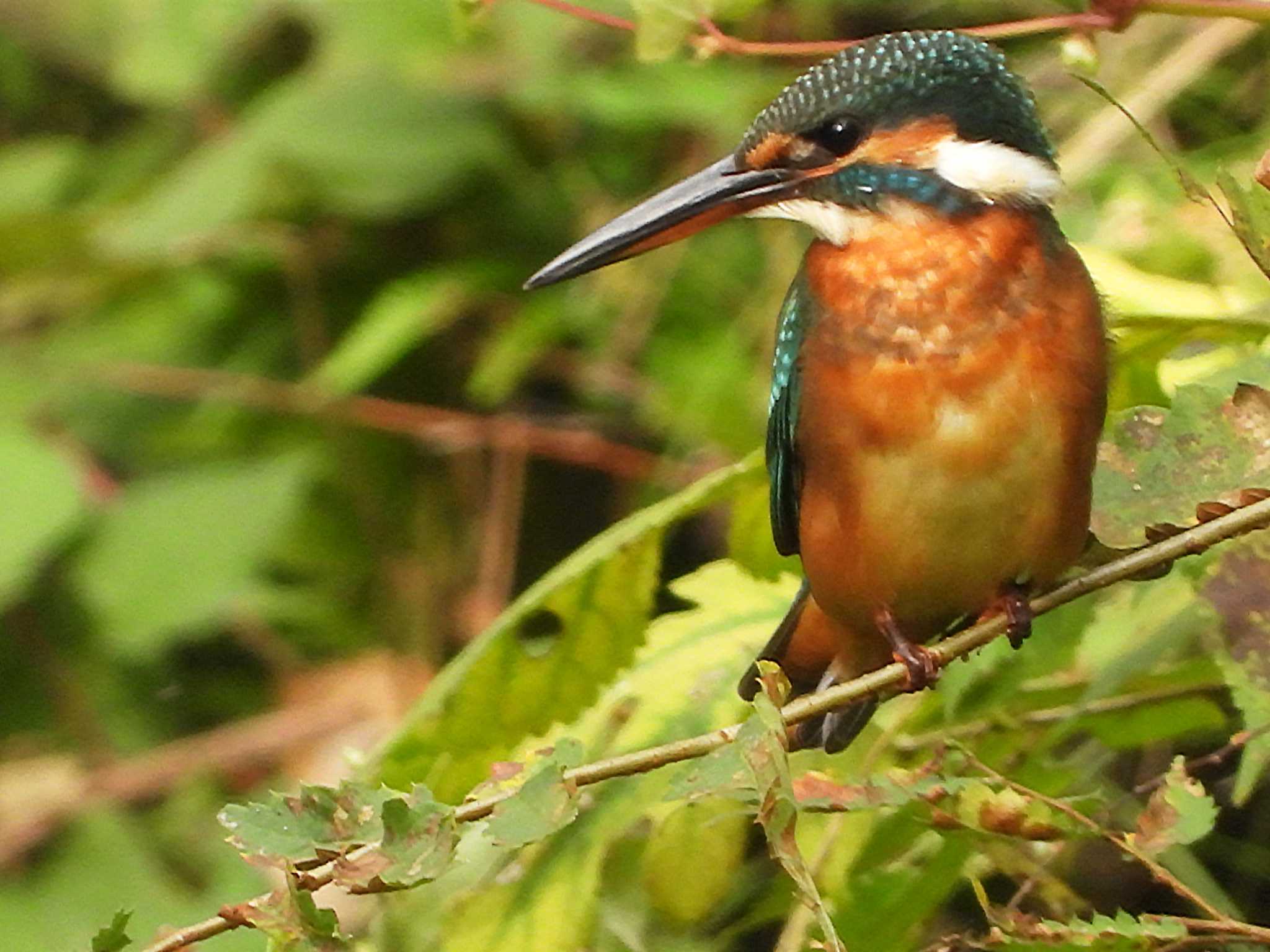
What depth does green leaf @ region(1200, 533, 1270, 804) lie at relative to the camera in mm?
994

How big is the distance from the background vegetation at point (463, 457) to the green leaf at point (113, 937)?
406 mm

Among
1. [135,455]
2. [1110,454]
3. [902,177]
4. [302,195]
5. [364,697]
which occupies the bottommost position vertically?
[364,697]

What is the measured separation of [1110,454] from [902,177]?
0.79 ft

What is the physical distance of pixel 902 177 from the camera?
117 centimetres

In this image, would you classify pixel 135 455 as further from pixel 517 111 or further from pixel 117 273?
pixel 517 111

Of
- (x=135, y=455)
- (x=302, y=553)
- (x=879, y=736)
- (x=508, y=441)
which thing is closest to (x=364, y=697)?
(x=302, y=553)

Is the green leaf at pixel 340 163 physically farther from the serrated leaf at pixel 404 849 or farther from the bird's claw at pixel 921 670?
the serrated leaf at pixel 404 849

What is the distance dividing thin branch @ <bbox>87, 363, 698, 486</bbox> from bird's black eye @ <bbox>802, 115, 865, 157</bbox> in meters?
1.47

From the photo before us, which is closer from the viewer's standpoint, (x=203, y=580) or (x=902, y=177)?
(x=902, y=177)

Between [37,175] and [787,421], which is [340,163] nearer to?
[37,175]

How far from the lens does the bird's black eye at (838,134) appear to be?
118 centimetres

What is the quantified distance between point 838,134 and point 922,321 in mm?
144

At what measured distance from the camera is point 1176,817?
96cm

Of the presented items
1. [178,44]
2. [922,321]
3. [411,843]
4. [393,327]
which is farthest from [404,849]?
[178,44]
